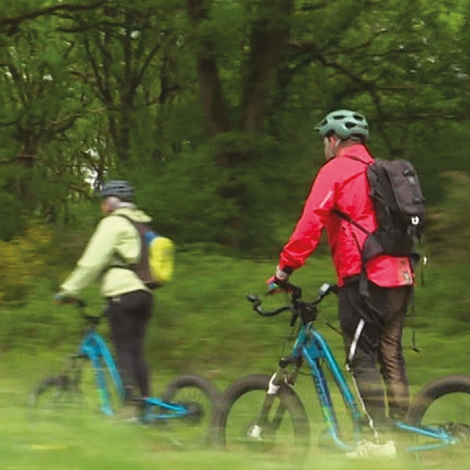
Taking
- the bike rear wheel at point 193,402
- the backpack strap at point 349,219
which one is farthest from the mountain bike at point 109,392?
the backpack strap at point 349,219

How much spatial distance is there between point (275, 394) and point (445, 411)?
99 centimetres

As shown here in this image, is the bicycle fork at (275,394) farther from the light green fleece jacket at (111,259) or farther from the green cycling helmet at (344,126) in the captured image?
the light green fleece jacket at (111,259)

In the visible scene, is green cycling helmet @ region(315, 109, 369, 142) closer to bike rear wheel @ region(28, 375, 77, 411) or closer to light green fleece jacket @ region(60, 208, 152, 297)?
light green fleece jacket @ region(60, 208, 152, 297)

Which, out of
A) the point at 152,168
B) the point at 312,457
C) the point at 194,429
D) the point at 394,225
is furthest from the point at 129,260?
the point at 152,168

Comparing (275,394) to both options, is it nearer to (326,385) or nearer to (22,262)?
(326,385)

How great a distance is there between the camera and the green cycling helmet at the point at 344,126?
6.43m

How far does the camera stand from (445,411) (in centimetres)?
591

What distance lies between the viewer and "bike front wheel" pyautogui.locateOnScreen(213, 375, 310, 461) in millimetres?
5957

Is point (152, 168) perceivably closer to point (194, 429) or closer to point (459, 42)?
point (459, 42)

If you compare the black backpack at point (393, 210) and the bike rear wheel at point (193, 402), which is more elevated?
the black backpack at point (393, 210)

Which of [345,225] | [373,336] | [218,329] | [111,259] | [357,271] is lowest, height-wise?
[218,329]

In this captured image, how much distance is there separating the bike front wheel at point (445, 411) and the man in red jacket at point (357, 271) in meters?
0.19

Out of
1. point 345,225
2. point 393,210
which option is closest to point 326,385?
point 345,225

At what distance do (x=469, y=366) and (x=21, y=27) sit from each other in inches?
438
